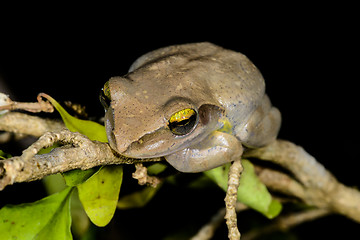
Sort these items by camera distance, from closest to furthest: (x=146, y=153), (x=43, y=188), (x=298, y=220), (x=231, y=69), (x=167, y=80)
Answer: (x=146, y=153) → (x=167, y=80) → (x=231, y=69) → (x=43, y=188) → (x=298, y=220)

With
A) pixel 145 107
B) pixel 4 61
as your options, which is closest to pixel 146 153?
pixel 145 107

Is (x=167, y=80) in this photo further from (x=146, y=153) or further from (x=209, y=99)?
(x=146, y=153)

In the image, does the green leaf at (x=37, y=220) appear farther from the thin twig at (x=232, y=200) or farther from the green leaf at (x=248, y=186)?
the green leaf at (x=248, y=186)

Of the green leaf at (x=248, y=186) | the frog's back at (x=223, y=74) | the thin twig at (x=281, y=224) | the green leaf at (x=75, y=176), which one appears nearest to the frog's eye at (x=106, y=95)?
the frog's back at (x=223, y=74)

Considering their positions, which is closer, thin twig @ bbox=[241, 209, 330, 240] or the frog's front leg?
the frog's front leg

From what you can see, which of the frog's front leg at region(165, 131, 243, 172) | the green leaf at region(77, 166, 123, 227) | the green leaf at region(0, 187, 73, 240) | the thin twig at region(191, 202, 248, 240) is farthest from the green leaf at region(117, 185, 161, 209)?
the green leaf at region(0, 187, 73, 240)

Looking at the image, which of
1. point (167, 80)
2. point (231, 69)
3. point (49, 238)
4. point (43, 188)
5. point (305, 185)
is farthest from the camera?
point (305, 185)

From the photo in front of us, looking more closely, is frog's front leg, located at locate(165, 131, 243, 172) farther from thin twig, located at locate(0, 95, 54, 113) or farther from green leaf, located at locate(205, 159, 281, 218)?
thin twig, located at locate(0, 95, 54, 113)
